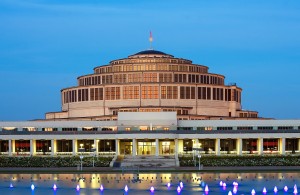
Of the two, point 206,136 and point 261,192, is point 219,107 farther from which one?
point 261,192

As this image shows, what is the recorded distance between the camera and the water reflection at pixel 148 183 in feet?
230

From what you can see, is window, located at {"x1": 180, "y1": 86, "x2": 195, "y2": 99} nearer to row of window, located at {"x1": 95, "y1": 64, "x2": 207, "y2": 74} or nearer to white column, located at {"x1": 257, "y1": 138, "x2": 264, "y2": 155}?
row of window, located at {"x1": 95, "y1": 64, "x2": 207, "y2": 74}

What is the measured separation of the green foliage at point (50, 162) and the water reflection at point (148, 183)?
15.1 metres

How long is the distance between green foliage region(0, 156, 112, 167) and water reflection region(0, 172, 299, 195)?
49.6ft

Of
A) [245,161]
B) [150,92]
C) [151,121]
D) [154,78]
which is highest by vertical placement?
[154,78]

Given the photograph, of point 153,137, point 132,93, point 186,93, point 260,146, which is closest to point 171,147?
point 153,137

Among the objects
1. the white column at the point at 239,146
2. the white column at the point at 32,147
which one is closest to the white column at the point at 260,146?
the white column at the point at 239,146

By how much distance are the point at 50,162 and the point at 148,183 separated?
1376 inches

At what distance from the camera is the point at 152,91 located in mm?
143250

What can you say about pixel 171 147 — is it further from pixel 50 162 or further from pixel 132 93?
pixel 50 162

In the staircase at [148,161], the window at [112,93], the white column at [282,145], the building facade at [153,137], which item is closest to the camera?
the staircase at [148,161]

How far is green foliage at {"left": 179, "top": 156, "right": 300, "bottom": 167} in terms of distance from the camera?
10850cm

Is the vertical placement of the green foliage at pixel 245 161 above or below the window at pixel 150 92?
below

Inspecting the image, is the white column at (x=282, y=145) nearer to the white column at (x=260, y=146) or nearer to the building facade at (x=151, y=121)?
the building facade at (x=151, y=121)
